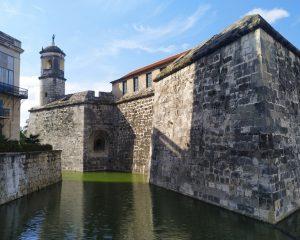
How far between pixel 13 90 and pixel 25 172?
974 centimetres

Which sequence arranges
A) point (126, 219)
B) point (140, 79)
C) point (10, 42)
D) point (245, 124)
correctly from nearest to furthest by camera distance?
1. point (126, 219)
2. point (245, 124)
3. point (10, 42)
4. point (140, 79)

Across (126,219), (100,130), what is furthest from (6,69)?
(126,219)

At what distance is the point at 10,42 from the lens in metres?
20.5

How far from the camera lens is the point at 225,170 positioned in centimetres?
969

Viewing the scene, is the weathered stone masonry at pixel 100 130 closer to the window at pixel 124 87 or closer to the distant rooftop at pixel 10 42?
the distant rooftop at pixel 10 42

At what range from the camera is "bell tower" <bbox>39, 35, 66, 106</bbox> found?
28439 millimetres

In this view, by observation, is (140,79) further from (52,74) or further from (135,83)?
(52,74)

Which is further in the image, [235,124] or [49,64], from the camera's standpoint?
[49,64]

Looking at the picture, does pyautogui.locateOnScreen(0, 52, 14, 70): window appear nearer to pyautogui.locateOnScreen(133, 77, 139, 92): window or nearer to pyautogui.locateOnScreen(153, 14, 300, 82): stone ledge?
pyautogui.locateOnScreen(133, 77, 139, 92): window

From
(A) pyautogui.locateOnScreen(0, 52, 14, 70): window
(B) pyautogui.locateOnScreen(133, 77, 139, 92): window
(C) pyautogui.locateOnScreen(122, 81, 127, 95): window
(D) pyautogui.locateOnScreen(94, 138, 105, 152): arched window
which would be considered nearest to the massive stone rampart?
(D) pyautogui.locateOnScreen(94, 138, 105, 152): arched window

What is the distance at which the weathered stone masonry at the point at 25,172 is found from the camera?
10469 millimetres

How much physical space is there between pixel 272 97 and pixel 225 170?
2.51 meters

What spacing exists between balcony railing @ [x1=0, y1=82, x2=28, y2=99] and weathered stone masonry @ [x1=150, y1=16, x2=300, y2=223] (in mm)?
12342

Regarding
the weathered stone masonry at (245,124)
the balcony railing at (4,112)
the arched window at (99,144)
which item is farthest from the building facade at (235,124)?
the balcony railing at (4,112)
